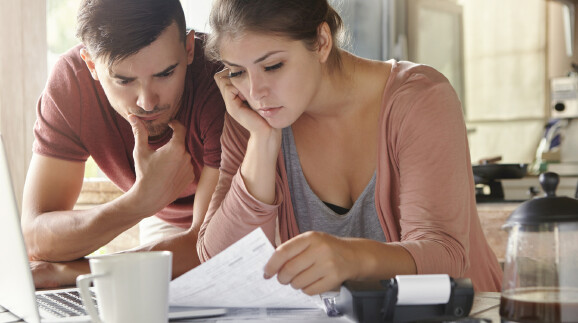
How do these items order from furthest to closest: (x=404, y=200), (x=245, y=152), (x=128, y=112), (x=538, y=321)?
(x=128, y=112), (x=245, y=152), (x=404, y=200), (x=538, y=321)

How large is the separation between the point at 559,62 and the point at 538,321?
13.1 feet

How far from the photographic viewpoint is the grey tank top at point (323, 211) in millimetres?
1440

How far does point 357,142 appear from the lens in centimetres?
149

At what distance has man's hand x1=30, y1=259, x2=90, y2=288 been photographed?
1433mm

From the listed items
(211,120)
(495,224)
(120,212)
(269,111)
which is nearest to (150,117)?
(211,120)

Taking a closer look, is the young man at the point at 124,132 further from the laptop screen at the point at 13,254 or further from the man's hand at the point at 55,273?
the laptop screen at the point at 13,254

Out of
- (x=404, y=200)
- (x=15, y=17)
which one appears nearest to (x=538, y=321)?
(x=404, y=200)

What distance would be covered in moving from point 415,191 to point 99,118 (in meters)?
0.93

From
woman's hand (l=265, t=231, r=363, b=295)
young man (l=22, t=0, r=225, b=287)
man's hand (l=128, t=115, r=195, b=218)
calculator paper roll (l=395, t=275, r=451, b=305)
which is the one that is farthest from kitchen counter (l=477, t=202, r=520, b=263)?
calculator paper roll (l=395, t=275, r=451, b=305)

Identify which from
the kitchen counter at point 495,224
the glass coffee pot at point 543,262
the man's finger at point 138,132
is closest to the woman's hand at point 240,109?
the man's finger at point 138,132

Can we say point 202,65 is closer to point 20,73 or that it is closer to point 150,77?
point 150,77

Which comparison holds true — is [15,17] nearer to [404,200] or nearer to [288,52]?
[288,52]

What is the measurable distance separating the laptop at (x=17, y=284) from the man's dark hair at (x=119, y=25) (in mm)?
688

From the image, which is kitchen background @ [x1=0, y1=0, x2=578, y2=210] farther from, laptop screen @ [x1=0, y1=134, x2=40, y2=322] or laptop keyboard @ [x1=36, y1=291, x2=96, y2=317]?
laptop screen @ [x1=0, y1=134, x2=40, y2=322]
